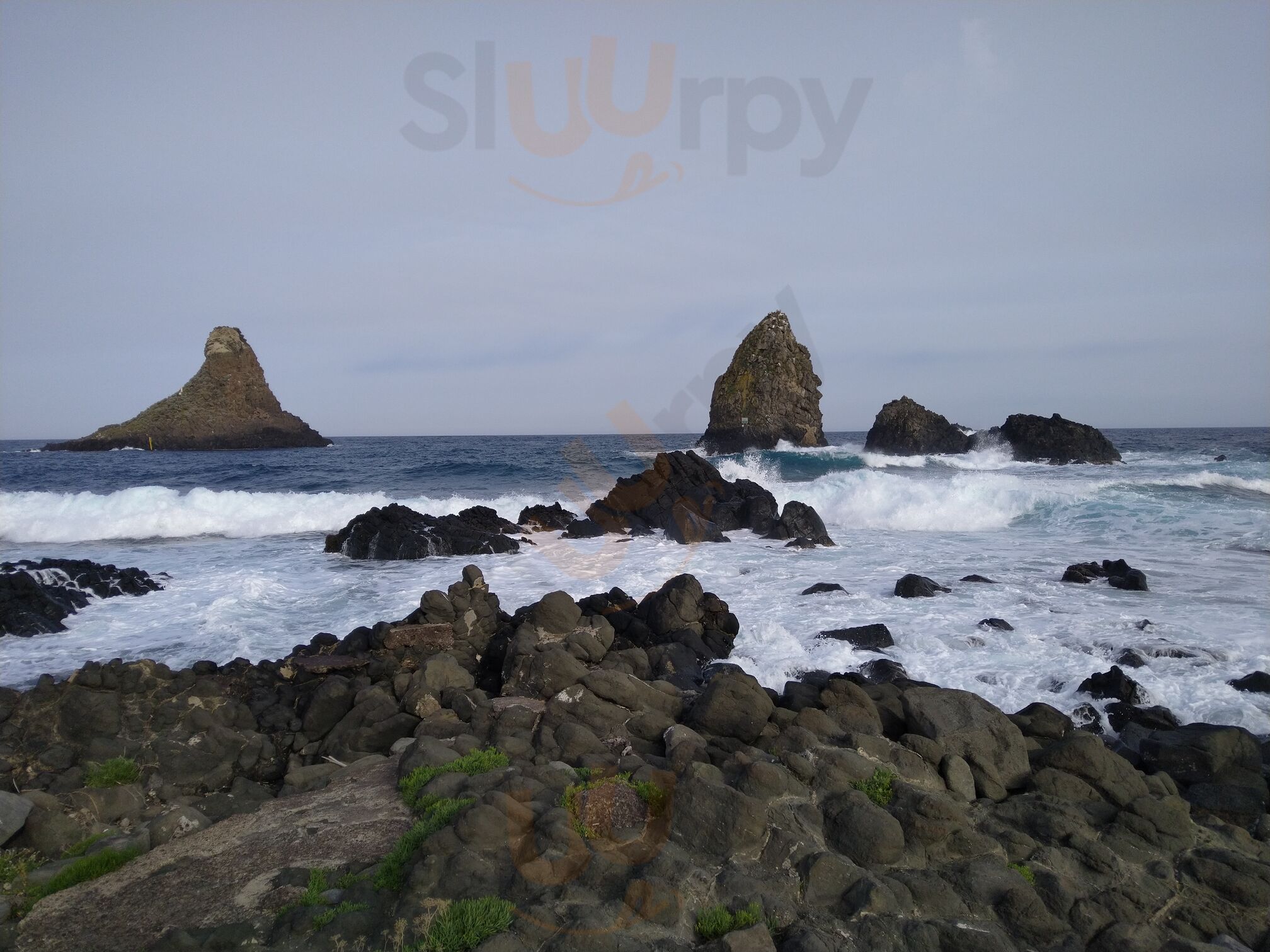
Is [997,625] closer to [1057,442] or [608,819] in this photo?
[608,819]

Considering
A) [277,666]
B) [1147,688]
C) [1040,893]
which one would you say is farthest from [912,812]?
[277,666]

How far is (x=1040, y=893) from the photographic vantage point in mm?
5707

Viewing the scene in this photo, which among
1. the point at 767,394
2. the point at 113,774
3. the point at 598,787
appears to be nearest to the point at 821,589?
the point at 598,787

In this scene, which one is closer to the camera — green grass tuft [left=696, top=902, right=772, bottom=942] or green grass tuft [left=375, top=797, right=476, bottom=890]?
green grass tuft [left=696, top=902, right=772, bottom=942]

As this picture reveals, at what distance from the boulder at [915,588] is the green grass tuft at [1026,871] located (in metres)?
10.0

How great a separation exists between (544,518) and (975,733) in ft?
72.2

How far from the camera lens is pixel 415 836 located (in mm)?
5906

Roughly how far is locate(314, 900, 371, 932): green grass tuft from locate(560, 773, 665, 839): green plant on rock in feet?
5.60

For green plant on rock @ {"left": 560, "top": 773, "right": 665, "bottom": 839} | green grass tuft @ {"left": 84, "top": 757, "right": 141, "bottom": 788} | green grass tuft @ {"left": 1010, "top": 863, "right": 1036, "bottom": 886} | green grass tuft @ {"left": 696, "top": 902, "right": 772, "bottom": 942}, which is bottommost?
green grass tuft @ {"left": 84, "top": 757, "right": 141, "bottom": 788}

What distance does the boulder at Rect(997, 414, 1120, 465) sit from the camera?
57.1 m

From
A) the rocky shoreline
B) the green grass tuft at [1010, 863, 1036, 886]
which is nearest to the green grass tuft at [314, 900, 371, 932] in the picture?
the rocky shoreline

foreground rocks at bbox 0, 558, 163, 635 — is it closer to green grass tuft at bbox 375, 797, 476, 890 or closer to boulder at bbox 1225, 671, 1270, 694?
green grass tuft at bbox 375, 797, 476, 890

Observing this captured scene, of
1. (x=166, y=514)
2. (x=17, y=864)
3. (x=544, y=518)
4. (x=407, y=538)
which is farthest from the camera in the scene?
(x=544, y=518)

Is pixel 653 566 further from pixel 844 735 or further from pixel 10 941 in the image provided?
pixel 10 941
